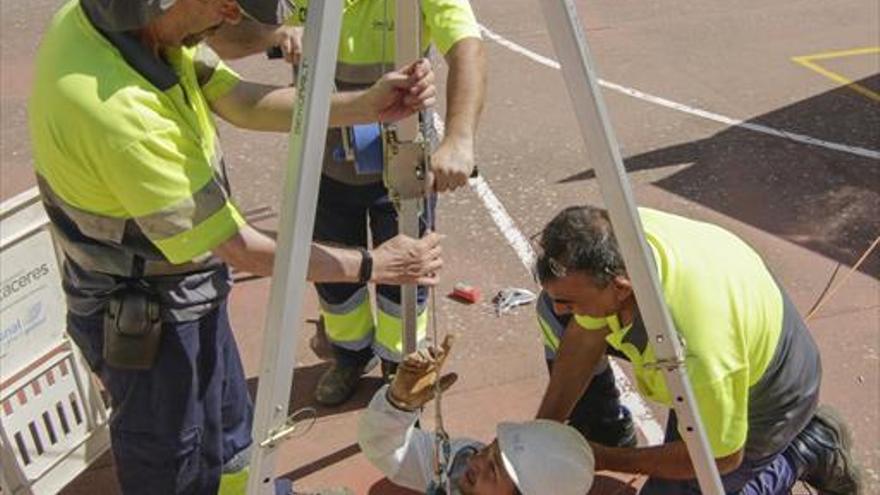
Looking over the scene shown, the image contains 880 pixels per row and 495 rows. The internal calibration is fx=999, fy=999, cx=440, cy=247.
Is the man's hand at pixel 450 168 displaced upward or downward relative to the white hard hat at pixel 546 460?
upward

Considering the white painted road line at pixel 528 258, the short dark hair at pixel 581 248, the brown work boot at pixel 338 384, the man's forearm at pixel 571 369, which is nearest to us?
the short dark hair at pixel 581 248

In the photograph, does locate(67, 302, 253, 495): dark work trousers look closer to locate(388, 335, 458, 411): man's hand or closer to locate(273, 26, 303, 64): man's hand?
locate(388, 335, 458, 411): man's hand

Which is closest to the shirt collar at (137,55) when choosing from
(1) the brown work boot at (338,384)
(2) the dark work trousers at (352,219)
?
(2) the dark work trousers at (352,219)

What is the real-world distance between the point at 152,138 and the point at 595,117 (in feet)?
3.63

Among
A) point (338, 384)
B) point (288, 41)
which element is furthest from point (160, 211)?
point (338, 384)

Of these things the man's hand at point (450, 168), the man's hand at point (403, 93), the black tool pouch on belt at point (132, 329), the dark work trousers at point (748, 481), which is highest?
the man's hand at point (403, 93)

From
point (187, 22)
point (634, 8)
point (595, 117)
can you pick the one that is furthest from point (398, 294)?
point (634, 8)

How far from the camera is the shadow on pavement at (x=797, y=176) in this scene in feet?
19.1

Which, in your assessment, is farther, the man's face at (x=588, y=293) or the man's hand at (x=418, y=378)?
the man's hand at (x=418, y=378)

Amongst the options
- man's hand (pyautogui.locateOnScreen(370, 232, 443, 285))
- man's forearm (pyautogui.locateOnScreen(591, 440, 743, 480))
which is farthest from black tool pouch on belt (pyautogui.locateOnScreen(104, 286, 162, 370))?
man's forearm (pyautogui.locateOnScreen(591, 440, 743, 480))

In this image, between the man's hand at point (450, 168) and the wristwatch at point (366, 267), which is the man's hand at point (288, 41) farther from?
the wristwatch at point (366, 267)

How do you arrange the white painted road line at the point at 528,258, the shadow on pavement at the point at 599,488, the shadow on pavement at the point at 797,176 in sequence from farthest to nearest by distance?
1. the shadow on pavement at the point at 797,176
2. the white painted road line at the point at 528,258
3. the shadow on pavement at the point at 599,488

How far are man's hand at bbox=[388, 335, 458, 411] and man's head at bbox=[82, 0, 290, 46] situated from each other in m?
1.08

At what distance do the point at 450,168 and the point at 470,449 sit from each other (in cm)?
102
